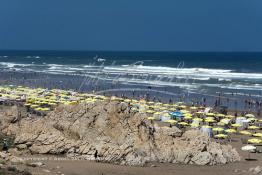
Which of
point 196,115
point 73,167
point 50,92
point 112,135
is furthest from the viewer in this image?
point 50,92

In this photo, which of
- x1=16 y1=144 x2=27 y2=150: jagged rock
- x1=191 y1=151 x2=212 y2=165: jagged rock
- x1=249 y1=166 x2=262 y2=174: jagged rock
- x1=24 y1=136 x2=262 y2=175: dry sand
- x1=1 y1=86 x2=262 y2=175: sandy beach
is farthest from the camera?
x1=191 y1=151 x2=212 y2=165: jagged rock

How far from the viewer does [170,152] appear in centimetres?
2592

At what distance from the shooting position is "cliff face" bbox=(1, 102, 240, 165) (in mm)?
25078

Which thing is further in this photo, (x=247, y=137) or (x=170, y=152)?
(x=247, y=137)

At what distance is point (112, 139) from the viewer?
25375 millimetres

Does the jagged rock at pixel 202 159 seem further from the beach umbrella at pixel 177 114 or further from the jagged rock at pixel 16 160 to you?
the beach umbrella at pixel 177 114

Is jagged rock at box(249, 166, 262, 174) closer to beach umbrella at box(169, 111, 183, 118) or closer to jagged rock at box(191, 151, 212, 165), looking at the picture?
jagged rock at box(191, 151, 212, 165)

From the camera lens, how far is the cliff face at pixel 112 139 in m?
25.1

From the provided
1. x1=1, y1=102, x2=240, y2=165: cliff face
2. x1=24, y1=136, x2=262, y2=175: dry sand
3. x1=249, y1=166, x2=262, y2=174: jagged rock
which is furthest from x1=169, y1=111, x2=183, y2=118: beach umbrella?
x1=249, y1=166, x2=262, y2=174: jagged rock

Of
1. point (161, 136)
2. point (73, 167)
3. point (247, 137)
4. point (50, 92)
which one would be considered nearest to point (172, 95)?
point (50, 92)

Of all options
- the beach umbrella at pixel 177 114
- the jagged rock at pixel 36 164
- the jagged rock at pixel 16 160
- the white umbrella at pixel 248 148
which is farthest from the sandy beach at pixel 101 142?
the beach umbrella at pixel 177 114

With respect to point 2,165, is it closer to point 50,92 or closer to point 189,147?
point 189,147

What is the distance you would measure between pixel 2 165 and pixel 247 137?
21.9 m

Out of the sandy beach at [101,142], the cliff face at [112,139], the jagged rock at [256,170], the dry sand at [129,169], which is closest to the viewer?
the dry sand at [129,169]
